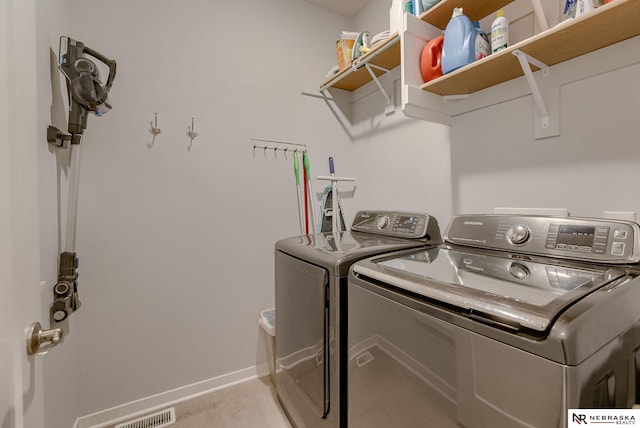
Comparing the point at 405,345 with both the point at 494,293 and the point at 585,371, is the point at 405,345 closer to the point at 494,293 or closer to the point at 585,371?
the point at 494,293

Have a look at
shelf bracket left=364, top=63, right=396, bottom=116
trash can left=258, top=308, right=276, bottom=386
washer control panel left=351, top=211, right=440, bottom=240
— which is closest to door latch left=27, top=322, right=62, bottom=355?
washer control panel left=351, top=211, right=440, bottom=240

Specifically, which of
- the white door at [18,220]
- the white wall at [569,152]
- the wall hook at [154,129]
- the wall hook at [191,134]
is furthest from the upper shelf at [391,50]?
the white door at [18,220]

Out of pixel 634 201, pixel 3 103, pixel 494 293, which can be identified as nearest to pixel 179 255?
pixel 3 103

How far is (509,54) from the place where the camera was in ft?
3.84

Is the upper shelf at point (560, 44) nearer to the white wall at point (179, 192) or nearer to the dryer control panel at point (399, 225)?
the dryer control panel at point (399, 225)

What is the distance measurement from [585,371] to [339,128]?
233 centimetres

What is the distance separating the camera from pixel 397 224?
1.61 m

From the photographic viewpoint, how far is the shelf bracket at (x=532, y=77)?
116 centimetres

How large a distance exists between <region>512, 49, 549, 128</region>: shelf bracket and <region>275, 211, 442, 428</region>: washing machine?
0.68 metres

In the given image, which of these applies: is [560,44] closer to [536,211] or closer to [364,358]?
[536,211]

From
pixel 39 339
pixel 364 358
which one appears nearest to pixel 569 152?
pixel 364 358

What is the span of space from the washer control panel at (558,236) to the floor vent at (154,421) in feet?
6.56

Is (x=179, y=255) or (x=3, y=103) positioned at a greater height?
(x=3, y=103)

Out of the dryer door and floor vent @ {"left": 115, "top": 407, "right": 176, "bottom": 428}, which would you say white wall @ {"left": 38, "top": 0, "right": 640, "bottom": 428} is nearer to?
floor vent @ {"left": 115, "top": 407, "right": 176, "bottom": 428}
